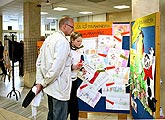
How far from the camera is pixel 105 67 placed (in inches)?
142

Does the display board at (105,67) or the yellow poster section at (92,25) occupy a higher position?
the yellow poster section at (92,25)

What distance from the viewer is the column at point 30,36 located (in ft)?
20.3

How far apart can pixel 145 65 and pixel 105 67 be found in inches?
45.3

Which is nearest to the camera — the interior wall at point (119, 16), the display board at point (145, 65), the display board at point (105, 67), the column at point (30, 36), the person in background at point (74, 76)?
→ the display board at point (145, 65)

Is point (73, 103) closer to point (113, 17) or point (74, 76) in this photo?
point (74, 76)

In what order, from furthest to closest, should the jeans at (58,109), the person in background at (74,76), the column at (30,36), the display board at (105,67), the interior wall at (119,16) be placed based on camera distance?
the interior wall at (119,16)
the column at (30,36)
the display board at (105,67)
the person in background at (74,76)
the jeans at (58,109)

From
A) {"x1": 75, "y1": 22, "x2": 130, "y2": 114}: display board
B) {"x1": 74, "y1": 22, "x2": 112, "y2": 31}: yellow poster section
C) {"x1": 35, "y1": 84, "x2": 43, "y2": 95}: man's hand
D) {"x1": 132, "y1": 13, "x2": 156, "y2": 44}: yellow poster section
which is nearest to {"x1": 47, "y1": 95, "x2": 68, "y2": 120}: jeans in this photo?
{"x1": 35, "y1": 84, "x2": 43, "y2": 95}: man's hand

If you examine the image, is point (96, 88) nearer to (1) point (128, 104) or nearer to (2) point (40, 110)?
(1) point (128, 104)

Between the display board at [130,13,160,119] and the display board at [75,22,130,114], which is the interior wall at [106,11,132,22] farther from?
the display board at [130,13,160,119]

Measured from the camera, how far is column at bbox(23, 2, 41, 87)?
6184mm

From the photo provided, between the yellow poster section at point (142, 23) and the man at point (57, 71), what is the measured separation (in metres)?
0.85

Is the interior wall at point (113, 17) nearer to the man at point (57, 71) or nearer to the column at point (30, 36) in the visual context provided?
the column at point (30, 36)

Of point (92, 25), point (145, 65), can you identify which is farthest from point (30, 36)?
point (145, 65)

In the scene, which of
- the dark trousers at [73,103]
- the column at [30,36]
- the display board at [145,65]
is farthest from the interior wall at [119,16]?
the dark trousers at [73,103]
